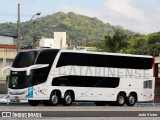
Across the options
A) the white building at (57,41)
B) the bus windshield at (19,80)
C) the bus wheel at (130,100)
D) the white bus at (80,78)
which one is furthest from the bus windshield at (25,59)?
the white building at (57,41)

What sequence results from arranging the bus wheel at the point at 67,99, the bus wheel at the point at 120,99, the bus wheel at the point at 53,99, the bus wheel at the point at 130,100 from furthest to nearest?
the bus wheel at the point at 130,100
the bus wheel at the point at 120,99
the bus wheel at the point at 67,99
the bus wheel at the point at 53,99

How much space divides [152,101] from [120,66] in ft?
22.3

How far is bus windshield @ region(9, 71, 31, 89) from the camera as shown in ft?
105

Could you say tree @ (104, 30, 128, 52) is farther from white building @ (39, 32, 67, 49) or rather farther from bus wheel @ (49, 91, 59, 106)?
bus wheel @ (49, 91, 59, 106)

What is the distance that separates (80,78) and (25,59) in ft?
14.3

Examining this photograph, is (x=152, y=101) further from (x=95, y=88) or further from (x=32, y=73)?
(x=32, y=73)

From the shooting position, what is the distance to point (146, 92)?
3856 centimetres

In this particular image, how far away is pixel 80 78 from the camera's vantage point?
1342 inches

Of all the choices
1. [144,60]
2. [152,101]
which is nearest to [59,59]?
[144,60]

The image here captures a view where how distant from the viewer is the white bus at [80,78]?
31984mm

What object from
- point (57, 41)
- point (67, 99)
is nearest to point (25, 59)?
point (67, 99)

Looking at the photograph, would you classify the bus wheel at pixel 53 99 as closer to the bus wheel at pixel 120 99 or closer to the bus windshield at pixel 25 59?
the bus windshield at pixel 25 59

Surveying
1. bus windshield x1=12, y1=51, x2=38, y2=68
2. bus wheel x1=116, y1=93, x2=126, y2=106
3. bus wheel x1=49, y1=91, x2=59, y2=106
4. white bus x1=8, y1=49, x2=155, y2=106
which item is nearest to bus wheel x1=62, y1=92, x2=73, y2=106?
white bus x1=8, y1=49, x2=155, y2=106

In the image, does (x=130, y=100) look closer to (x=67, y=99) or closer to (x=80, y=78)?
(x=80, y=78)
